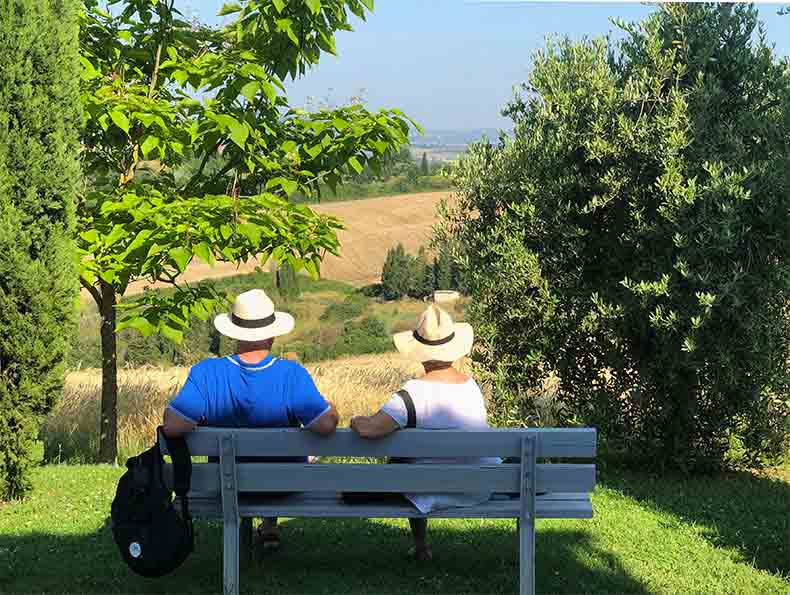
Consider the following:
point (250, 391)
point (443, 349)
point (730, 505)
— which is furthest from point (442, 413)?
A: point (730, 505)

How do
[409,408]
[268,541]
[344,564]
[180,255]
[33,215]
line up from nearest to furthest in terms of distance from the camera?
[409,408] < [344,564] < [268,541] < [33,215] < [180,255]

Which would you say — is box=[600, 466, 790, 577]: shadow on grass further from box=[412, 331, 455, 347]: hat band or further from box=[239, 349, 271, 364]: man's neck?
box=[239, 349, 271, 364]: man's neck

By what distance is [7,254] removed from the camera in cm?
668

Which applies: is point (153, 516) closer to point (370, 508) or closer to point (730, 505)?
point (370, 508)

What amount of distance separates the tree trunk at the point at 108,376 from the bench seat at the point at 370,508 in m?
4.48

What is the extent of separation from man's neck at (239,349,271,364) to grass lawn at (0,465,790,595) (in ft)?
3.56

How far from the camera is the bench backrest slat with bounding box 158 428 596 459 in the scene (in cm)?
437

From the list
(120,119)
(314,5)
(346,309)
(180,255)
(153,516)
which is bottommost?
(346,309)

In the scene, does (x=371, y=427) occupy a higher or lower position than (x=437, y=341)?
lower

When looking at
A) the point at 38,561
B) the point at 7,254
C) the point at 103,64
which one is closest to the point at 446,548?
the point at 38,561

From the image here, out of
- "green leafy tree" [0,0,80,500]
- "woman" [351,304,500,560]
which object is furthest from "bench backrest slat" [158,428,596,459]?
"green leafy tree" [0,0,80,500]

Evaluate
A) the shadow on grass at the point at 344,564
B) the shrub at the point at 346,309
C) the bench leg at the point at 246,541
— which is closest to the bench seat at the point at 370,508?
the shadow on grass at the point at 344,564

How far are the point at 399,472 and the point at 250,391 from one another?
2.66 feet

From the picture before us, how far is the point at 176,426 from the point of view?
4477mm
